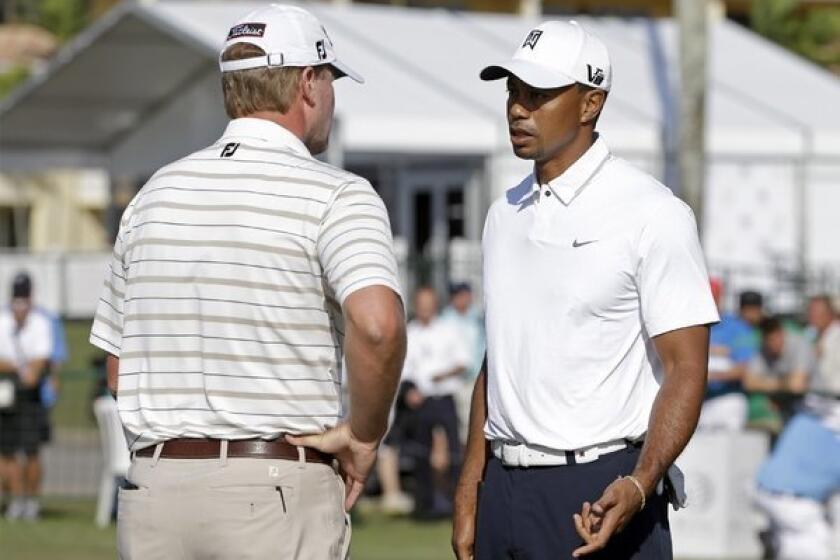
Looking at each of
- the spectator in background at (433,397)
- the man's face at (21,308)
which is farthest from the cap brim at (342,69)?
the man's face at (21,308)

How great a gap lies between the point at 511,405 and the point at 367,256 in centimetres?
75

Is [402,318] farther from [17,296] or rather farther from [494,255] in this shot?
[17,296]

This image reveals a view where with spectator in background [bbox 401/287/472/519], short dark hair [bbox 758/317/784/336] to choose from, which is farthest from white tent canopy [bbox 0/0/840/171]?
short dark hair [bbox 758/317/784/336]

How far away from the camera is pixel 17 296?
15516 millimetres

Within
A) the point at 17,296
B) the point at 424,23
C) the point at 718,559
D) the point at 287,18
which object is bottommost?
the point at 718,559

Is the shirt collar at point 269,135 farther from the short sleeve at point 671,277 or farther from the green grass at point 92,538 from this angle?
the green grass at point 92,538

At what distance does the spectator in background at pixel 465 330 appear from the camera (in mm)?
16453

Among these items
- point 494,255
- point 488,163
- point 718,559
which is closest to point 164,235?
point 494,255

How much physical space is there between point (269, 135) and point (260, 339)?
0.51 m

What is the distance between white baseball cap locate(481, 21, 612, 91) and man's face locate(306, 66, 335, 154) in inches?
20.8

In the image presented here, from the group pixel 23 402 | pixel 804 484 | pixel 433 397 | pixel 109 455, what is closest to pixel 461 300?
pixel 433 397

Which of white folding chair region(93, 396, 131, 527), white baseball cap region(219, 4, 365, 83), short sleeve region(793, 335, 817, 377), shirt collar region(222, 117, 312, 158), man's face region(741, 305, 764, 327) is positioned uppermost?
white baseball cap region(219, 4, 365, 83)

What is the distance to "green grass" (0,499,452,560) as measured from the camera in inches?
517

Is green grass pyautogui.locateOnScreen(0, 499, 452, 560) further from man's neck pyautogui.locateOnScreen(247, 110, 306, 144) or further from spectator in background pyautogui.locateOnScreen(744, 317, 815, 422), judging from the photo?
man's neck pyautogui.locateOnScreen(247, 110, 306, 144)
